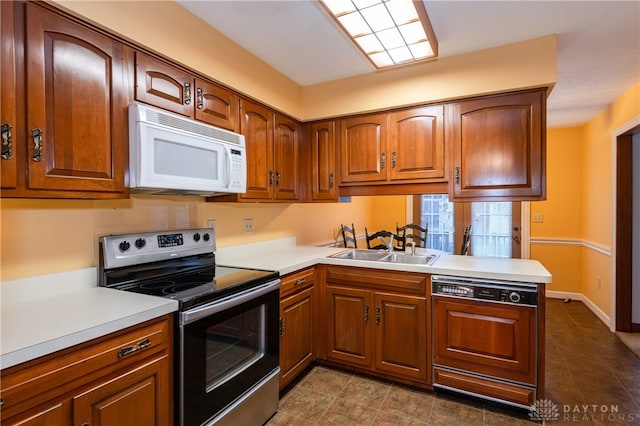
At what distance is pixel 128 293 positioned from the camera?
60.7 inches

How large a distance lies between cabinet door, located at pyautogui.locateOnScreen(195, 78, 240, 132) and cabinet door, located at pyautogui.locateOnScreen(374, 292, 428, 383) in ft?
5.15

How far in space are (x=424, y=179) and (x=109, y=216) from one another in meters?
2.10

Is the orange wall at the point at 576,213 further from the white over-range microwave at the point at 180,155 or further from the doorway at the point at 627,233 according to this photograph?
the white over-range microwave at the point at 180,155

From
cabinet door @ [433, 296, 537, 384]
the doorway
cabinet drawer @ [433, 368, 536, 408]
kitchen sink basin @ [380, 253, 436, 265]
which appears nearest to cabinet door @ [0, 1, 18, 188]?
cabinet door @ [433, 296, 537, 384]

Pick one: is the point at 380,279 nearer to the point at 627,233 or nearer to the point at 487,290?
the point at 487,290

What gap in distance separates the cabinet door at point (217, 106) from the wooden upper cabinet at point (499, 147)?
1.55m

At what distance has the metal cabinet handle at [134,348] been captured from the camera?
1207 mm

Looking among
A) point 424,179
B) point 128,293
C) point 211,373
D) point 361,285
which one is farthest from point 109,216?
point 424,179

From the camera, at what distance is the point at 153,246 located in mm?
1855

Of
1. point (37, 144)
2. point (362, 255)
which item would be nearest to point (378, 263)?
point (362, 255)

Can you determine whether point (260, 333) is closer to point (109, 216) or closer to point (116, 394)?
point (116, 394)

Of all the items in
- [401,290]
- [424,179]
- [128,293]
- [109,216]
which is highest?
[424,179]

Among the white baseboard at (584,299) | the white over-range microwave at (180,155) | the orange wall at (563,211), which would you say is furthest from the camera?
the orange wall at (563,211)

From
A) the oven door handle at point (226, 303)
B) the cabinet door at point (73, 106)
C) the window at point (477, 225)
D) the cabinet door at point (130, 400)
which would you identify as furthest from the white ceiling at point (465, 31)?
the window at point (477, 225)
